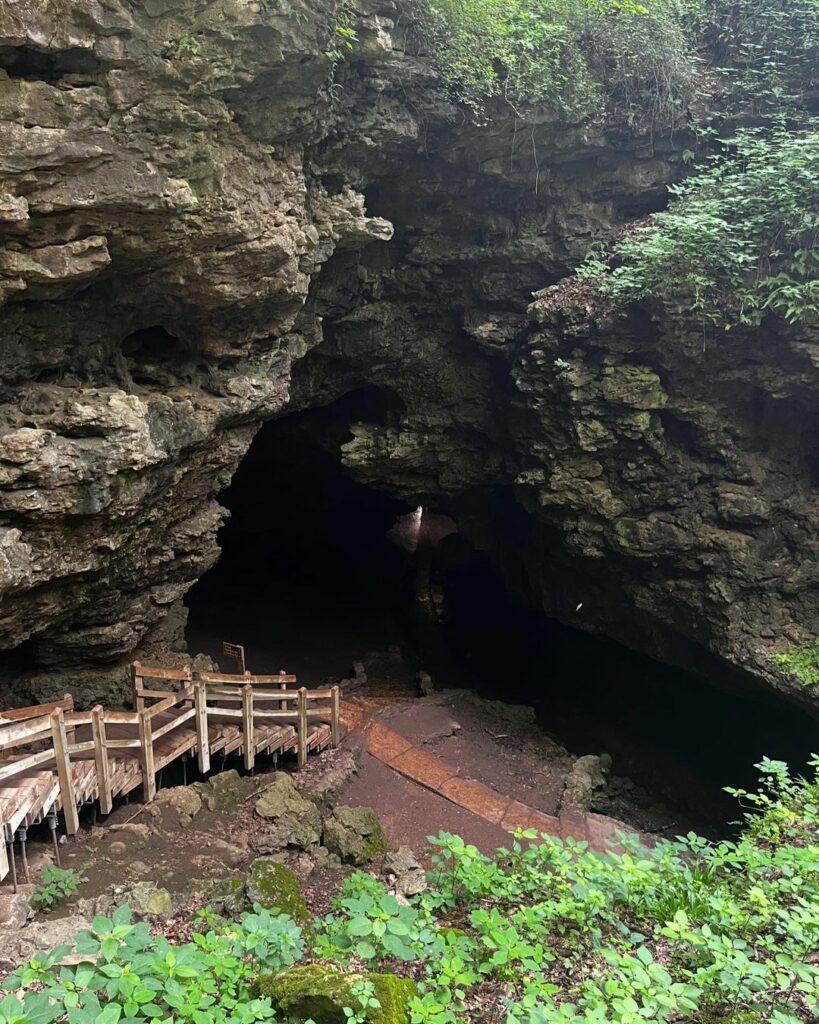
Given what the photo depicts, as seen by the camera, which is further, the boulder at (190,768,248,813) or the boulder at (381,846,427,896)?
the boulder at (190,768,248,813)

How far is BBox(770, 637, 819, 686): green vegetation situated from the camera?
9992 mm

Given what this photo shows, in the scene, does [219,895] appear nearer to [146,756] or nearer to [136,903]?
[136,903]

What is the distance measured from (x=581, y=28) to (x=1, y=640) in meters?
12.0

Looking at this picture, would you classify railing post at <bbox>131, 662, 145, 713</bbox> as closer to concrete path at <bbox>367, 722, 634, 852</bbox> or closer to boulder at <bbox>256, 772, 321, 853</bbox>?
boulder at <bbox>256, 772, 321, 853</bbox>

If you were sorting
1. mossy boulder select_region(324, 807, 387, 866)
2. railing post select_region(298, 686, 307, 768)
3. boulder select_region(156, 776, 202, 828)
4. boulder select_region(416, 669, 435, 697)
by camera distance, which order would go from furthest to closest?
boulder select_region(416, 669, 435, 697)
railing post select_region(298, 686, 307, 768)
mossy boulder select_region(324, 807, 387, 866)
boulder select_region(156, 776, 202, 828)

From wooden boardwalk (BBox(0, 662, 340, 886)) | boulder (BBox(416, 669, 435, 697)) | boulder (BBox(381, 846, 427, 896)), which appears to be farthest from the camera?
boulder (BBox(416, 669, 435, 697))

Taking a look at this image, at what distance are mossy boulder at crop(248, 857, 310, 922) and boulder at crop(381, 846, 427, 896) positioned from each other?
1.09 metres

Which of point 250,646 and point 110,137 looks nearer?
point 110,137

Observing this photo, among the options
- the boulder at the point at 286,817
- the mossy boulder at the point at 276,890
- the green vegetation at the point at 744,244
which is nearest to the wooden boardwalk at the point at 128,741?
the boulder at the point at 286,817

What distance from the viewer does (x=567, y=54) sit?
32.4 ft

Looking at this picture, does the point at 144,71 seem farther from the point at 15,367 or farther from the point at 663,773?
the point at 663,773

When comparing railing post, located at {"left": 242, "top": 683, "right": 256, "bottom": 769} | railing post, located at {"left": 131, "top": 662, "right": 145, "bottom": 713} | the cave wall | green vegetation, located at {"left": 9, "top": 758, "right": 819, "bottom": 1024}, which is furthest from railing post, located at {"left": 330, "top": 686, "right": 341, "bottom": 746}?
green vegetation, located at {"left": 9, "top": 758, "right": 819, "bottom": 1024}

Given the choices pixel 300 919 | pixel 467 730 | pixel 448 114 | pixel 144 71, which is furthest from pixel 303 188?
pixel 467 730

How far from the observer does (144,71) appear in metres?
5.59
